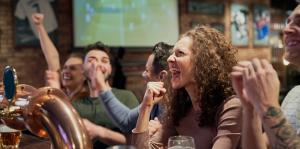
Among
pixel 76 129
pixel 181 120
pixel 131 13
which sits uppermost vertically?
pixel 131 13

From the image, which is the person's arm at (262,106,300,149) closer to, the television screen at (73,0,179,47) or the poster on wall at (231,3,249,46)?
the television screen at (73,0,179,47)

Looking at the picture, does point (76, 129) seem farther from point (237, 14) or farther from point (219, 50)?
point (237, 14)

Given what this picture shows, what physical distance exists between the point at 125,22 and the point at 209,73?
4186 mm

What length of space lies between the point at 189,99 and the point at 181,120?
120mm

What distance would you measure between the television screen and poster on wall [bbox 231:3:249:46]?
72.5 inches

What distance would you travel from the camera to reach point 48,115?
570mm

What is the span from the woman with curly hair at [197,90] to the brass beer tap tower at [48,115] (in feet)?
3.28

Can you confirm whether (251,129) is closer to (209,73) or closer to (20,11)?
(209,73)

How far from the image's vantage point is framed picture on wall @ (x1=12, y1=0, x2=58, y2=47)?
15.5 ft

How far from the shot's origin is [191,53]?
1763 millimetres

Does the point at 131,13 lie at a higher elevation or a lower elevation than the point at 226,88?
higher

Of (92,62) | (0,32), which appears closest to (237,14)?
(0,32)

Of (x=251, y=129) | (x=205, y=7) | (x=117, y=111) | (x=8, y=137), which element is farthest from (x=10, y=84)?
(x=205, y=7)

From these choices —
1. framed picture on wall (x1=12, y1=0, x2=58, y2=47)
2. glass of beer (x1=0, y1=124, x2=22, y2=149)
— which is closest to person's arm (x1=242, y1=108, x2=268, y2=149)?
glass of beer (x1=0, y1=124, x2=22, y2=149)
